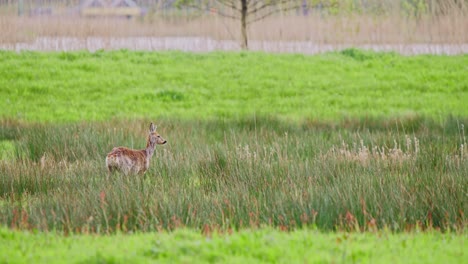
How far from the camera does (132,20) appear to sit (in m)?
25.4

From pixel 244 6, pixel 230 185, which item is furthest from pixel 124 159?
pixel 244 6

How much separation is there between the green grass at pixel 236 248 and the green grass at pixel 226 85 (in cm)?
854

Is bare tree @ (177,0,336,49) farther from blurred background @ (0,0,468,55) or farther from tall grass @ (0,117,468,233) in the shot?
tall grass @ (0,117,468,233)

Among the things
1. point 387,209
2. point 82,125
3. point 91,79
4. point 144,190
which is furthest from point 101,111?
point 387,209

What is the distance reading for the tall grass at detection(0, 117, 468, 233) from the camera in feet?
25.2

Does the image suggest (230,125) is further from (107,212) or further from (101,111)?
(107,212)

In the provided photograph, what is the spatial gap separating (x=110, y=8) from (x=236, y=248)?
76.2ft

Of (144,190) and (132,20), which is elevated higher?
(132,20)

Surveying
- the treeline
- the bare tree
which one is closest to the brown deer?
the bare tree

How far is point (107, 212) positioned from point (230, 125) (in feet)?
22.3

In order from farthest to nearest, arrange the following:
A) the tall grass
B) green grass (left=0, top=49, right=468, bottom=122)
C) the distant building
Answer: the distant building < green grass (left=0, top=49, right=468, bottom=122) < the tall grass

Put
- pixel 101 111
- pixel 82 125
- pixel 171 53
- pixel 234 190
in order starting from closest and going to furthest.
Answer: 1. pixel 234 190
2. pixel 82 125
3. pixel 101 111
4. pixel 171 53

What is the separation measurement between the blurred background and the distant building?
177 millimetres

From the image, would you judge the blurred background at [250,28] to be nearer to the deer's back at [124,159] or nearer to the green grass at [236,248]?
the deer's back at [124,159]
